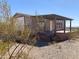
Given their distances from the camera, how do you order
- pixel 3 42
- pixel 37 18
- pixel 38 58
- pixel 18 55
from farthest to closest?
pixel 38 58 → pixel 37 18 → pixel 18 55 → pixel 3 42

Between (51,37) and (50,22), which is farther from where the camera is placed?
(50,22)

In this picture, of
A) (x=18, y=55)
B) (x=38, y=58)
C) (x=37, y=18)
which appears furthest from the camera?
(x=38, y=58)

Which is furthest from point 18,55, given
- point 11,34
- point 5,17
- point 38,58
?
point 38,58

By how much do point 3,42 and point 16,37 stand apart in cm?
51

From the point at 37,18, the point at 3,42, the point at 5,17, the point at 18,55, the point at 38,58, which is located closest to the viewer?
the point at 5,17

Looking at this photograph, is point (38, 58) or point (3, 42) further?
point (38, 58)

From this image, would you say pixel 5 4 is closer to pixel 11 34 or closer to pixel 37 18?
pixel 11 34

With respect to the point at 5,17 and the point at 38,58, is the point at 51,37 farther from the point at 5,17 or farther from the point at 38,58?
the point at 5,17

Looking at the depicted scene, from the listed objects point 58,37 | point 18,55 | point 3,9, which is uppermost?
point 3,9

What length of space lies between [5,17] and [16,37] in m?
0.92

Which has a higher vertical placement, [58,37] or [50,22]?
[50,22]

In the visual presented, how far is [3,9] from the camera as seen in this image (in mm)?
4715

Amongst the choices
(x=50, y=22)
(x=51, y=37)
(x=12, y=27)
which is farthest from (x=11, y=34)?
(x=50, y=22)

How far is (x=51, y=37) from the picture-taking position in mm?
20375
